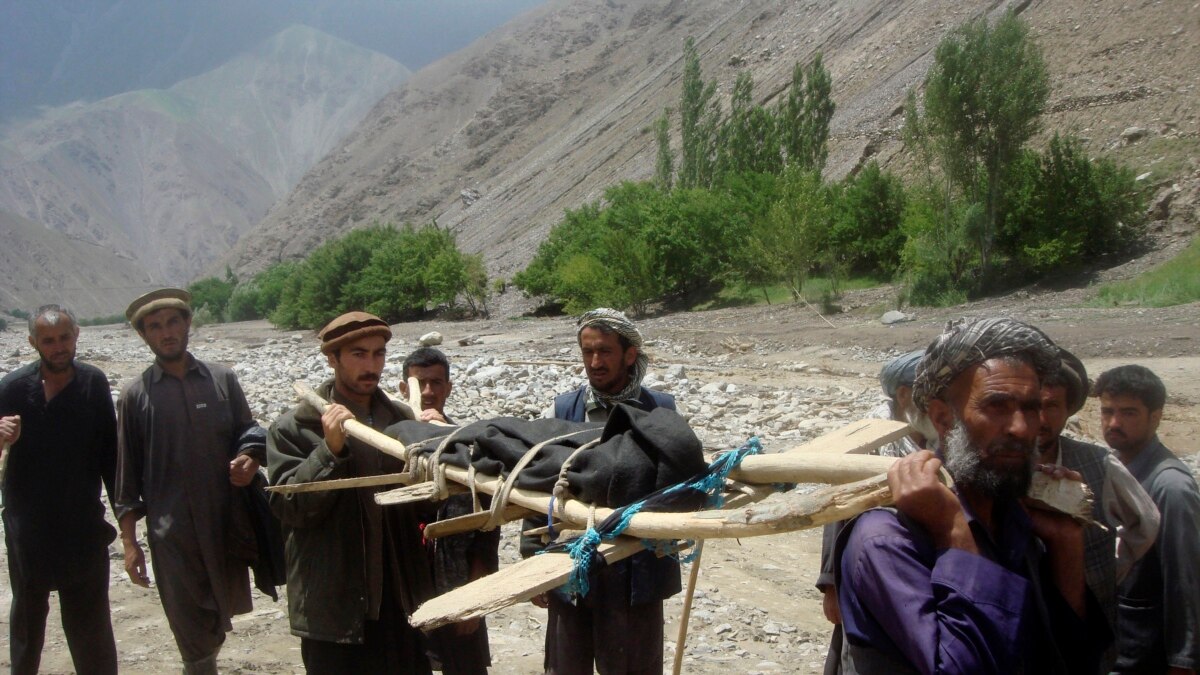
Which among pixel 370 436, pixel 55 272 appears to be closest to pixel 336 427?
pixel 370 436

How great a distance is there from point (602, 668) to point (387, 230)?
42.6 m

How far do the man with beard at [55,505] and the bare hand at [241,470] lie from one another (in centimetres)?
67

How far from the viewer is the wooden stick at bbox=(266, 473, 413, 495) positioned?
8.25 ft

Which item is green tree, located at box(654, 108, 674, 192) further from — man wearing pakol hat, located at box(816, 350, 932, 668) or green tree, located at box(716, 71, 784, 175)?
man wearing pakol hat, located at box(816, 350, 932, 668)

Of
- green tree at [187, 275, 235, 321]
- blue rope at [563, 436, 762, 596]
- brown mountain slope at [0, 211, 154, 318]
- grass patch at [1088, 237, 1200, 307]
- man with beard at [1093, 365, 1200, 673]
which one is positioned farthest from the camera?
brown mountain slope at [0, 211, 154, 318]

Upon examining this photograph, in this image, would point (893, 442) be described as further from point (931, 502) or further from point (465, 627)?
point (465, 627)

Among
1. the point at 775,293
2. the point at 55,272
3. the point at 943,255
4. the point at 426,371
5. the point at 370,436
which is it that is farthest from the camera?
the point at 55,272

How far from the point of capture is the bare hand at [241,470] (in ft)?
11.3

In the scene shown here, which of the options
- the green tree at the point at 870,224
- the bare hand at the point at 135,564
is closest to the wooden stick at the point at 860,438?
the bare hand at the point at 135,564

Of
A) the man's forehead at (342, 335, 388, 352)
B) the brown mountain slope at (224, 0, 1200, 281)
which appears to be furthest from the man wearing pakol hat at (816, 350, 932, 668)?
the brown mountain slope at (224, 0, 1200, 281)

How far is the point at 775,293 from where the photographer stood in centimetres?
2517

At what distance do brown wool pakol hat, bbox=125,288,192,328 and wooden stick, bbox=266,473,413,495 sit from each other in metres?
1.14

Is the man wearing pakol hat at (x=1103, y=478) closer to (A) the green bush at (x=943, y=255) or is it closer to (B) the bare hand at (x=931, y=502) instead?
(B) the bare hand at (x=931, y=502)

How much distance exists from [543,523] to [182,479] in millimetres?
1454
